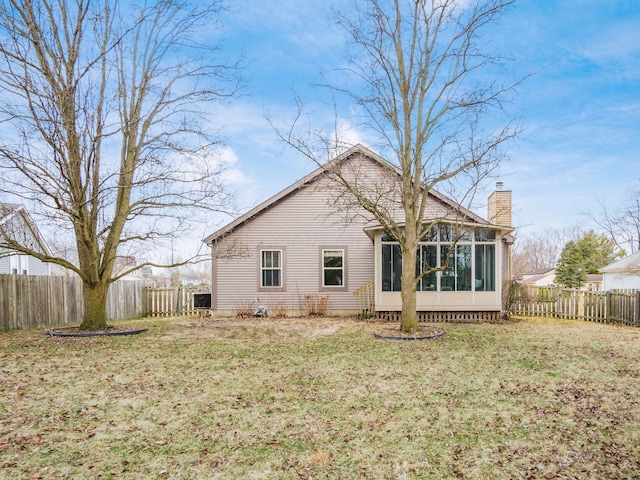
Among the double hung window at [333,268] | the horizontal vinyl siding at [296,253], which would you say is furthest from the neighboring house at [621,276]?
the double hung window at [333,268]

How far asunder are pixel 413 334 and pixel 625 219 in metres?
30.1

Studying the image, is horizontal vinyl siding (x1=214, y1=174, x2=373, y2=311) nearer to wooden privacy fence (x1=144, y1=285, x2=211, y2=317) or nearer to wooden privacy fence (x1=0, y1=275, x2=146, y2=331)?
wooden privacy fence (x1=144, y1=285, x2=211, y2=317)

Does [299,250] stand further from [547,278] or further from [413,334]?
[547,278]

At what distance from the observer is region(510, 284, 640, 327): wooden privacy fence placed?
529 inches

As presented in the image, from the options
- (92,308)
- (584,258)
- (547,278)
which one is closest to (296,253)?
(92,308)

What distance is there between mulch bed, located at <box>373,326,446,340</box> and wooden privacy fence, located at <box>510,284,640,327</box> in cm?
636

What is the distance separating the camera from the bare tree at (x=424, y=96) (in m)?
10.4

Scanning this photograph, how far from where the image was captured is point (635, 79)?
17359mm

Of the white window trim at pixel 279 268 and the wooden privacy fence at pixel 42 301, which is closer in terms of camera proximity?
the wooden privacy fence at pixel 42 301

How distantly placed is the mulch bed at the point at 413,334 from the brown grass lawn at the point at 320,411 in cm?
85

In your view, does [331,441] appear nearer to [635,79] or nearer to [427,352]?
[427,352]

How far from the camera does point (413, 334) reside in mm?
10125

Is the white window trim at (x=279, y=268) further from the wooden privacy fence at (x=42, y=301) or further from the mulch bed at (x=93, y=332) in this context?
the wooden privacy fence at (x=42, y=301)

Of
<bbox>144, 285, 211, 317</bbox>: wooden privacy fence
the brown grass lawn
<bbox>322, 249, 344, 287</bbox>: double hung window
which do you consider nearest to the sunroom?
<bbox>322, 249, 344, 287</bbox>: double hung window
